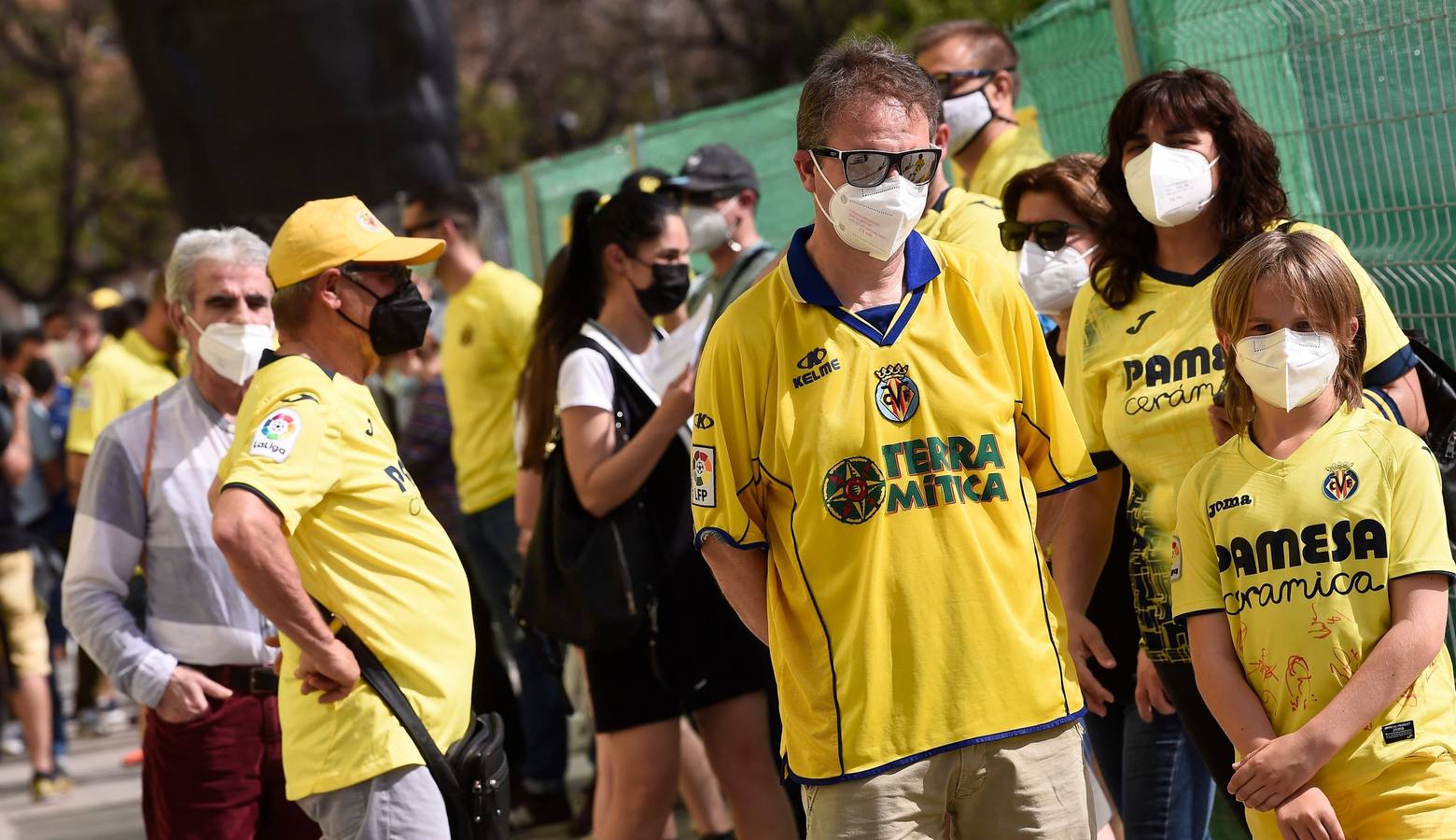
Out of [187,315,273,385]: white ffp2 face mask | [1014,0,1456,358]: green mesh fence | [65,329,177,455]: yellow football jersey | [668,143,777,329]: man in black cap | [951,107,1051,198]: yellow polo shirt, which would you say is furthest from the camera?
[65,329,177,455]: yellow football jersey

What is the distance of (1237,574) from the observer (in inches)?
124

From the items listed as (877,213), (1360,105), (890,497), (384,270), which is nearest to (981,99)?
(1360,105)

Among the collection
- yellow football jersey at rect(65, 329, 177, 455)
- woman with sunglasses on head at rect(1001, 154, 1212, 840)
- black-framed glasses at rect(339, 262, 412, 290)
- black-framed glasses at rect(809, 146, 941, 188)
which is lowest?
woman with sunglasses on head at rect(1001, 154, 1212, 840)

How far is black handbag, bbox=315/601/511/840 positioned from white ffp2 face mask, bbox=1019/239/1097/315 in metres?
1.75

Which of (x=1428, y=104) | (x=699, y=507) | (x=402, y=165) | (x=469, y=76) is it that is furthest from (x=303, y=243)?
(x=469, y=76)

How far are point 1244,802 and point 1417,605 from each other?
50cm

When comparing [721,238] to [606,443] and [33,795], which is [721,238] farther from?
[33,795]

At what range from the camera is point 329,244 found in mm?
3771

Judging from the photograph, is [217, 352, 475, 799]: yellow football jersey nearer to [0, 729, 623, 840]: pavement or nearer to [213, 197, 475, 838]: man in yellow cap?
[213, 197, 475, 838]: man in yellow cap

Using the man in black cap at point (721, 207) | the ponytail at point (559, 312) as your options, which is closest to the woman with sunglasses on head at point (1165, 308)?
the ponytail at point (559, 312)

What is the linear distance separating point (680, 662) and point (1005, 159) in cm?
181

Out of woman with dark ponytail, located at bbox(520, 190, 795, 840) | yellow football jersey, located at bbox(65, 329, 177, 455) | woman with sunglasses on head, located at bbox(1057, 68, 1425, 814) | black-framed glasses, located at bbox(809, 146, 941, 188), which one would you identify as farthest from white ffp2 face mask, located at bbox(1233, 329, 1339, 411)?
yellow football jersey, located at bbox(65, 329, 177, 455)

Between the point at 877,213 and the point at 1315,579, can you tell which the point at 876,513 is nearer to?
the point at 877,213

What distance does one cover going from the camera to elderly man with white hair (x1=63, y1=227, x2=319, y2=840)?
4.21 metres
